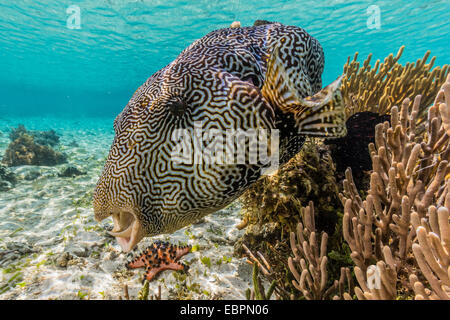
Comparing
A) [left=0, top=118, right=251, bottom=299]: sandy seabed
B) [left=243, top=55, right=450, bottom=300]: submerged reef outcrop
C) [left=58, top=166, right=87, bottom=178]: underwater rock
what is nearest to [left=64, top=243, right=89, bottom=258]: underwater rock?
[left=0, top=118, right=251, bottom=299]: sandy seabed

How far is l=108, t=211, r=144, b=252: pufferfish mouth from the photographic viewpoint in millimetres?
1725

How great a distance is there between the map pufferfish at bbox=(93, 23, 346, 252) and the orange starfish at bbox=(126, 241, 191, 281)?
90.5 inches

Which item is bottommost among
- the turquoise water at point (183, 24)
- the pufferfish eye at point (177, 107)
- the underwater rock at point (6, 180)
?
the underwater rock at point (6, 180)

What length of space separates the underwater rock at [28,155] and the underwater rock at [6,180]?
2.19 m

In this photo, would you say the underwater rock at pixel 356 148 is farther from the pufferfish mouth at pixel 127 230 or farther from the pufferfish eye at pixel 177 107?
the pufferfish mouth at pixel 127 230

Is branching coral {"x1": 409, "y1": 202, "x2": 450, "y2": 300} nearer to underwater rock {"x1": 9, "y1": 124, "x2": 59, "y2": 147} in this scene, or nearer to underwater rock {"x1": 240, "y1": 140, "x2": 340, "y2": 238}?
underwater rock {"x1": 240, "y1": 140, "x2": 340, "y2": 238}

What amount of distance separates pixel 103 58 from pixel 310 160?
183ft

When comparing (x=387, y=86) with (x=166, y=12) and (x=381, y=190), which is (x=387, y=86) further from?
(x=166, y=12)

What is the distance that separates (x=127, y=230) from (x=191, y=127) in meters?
0.91

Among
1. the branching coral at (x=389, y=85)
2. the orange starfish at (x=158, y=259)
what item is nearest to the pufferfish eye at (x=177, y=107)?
the orange starfish at (x=158, y=259)

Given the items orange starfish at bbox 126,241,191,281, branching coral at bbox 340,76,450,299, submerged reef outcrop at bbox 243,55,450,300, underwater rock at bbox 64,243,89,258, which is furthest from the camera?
underwater rock at bbox 64,243,89,258

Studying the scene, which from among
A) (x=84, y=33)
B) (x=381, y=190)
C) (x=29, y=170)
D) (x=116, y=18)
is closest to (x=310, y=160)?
(x=381, y=190)

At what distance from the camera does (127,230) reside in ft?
5.88

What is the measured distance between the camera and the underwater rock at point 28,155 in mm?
11633
